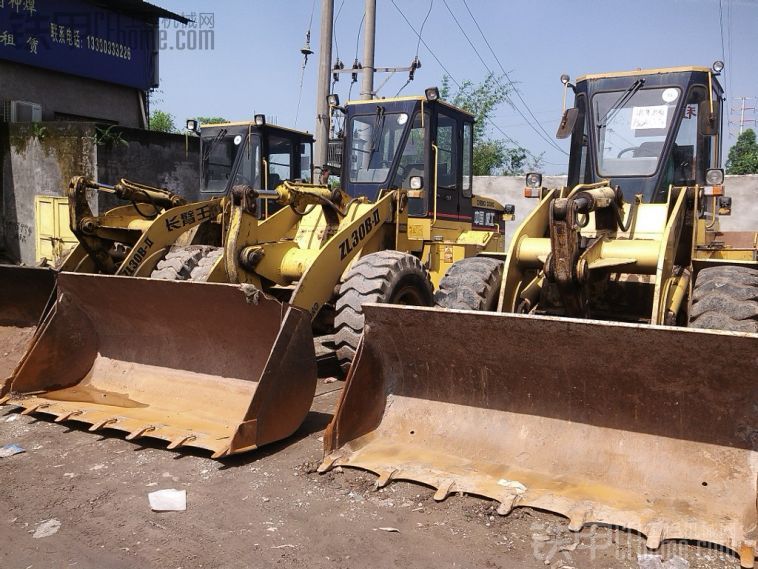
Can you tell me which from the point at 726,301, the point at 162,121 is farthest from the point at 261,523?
the point at 162,121

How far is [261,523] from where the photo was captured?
139 inches

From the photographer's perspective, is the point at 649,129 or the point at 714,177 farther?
the point at 649,129

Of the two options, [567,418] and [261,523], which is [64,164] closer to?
[261,523]

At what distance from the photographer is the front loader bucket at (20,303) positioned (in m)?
6.72

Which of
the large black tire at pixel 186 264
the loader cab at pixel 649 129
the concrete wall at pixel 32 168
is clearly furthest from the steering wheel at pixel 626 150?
the concrete wall at pixel 32 168

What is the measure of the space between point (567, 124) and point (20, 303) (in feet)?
18.5

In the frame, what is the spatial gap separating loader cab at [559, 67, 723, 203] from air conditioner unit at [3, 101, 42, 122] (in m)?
14.5

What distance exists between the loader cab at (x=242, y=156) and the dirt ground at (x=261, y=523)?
19.3ft

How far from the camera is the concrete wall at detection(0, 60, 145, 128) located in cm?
1648

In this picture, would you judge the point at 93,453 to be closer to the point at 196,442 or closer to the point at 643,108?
the point at 196,442

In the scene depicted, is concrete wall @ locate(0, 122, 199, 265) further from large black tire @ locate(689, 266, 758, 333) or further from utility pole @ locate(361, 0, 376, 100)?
large black tire @ locate(689, 266, 758, 333)

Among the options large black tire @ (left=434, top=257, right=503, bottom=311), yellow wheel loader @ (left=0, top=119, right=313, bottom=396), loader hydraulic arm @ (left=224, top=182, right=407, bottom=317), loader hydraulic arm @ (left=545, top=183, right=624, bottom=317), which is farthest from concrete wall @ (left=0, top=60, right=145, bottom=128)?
loader hydraulic arm @ (left=545, top=183, right=624, bottom=317)

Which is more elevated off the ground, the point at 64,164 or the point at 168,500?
the point at 64,164

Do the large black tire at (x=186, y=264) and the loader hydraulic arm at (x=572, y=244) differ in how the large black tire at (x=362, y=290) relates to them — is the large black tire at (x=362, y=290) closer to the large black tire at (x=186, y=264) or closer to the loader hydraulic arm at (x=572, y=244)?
the loader hydraulic arm at (x=572, y=244)
